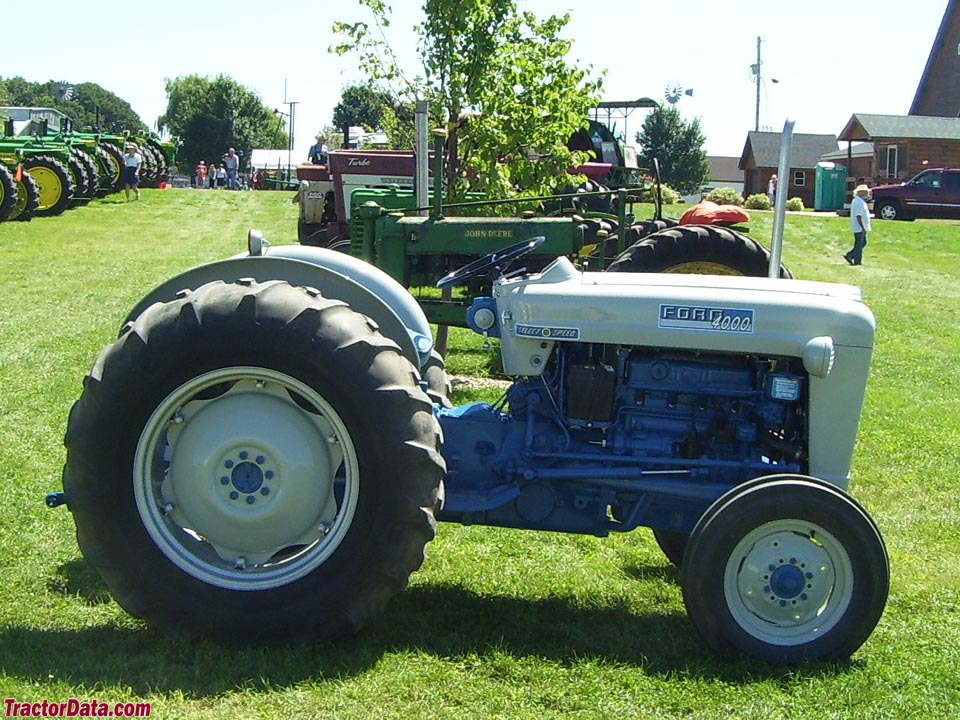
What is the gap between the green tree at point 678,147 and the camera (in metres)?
65.9

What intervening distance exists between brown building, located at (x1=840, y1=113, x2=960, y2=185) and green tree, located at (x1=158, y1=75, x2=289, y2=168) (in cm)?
4294

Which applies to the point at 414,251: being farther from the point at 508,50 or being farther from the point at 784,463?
A: the point at 784,463

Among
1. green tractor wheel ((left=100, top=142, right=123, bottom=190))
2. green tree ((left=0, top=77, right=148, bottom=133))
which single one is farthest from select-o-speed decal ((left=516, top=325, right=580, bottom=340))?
green tree ((left=0, top=77, right=148, bottom=133))

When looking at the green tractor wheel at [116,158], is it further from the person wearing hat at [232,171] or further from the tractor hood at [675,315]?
the tractor hood at [675,315]

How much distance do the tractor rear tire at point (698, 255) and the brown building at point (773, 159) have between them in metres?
49.1

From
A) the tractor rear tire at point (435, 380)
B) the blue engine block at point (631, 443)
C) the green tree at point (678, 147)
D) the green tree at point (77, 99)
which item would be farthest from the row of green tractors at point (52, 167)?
the green tree at point (77, 99)

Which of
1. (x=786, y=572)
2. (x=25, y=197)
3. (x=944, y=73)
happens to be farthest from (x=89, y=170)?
(x=944, y=73)

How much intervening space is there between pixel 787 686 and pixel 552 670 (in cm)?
83

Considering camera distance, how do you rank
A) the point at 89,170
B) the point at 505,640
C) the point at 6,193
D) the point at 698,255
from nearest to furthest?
the point at 505,640, the point at 698,255, the point at 6,193, the point at 89,170

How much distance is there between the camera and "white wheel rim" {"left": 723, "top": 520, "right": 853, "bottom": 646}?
13.8 feet

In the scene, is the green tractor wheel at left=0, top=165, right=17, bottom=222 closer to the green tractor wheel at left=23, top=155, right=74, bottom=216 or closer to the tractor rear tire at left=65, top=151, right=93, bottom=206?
the green tractor wheel at left=23, top=155, right=74, bottom=216

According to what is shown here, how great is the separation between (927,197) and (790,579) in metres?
34.1

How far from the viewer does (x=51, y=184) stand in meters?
24.8

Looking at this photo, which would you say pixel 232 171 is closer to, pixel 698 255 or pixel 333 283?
pixel 698 255
